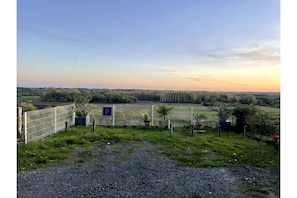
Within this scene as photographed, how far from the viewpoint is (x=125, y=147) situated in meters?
3.29

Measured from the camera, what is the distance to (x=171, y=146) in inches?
128

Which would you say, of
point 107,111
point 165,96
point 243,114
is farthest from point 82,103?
point 243,114

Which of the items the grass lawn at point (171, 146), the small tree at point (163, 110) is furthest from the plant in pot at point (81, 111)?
the small tree at point (163, 110)

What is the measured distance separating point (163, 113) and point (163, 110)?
9 cm

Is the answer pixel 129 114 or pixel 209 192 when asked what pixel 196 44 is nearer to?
pixel 129 114

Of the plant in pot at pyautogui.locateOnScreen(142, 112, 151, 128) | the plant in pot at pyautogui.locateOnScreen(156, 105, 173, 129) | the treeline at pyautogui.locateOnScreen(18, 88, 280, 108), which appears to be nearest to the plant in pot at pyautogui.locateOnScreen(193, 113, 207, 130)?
the treeline at pyautogui.locateOnScreen(18, 88, 280, 108)

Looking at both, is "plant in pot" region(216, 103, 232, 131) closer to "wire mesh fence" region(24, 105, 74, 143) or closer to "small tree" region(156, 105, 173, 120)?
"small tree" region(156, 105, 173, 120)

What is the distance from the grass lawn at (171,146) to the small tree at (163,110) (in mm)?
236

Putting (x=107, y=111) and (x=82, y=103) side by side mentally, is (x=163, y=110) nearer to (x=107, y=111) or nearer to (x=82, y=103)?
(x=107, y=111)

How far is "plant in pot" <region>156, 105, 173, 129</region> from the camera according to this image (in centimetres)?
358

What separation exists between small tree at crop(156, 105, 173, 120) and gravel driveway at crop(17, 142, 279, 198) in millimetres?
799

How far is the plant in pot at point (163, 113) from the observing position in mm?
3584

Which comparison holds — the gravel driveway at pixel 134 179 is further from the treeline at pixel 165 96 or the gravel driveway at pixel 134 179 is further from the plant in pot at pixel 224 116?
the plant in pot at pixel 224 116
